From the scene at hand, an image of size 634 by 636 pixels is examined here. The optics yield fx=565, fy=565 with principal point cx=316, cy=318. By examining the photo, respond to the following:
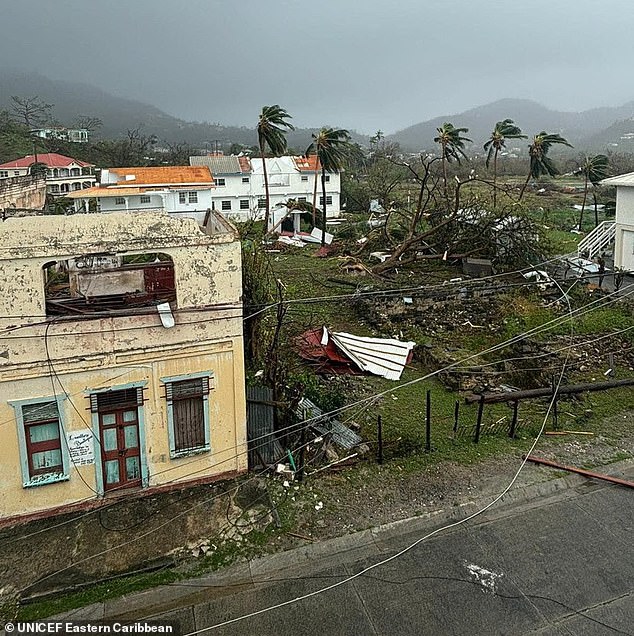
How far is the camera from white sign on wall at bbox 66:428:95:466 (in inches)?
362

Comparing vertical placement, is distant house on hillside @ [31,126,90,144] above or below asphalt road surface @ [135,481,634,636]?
above

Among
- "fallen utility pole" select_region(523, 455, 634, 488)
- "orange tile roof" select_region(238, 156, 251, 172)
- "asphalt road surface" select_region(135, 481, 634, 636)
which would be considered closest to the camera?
"asphalt road surface" select_region(135, 481, 634, 636)

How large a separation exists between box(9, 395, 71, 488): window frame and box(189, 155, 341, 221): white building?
39.3 m

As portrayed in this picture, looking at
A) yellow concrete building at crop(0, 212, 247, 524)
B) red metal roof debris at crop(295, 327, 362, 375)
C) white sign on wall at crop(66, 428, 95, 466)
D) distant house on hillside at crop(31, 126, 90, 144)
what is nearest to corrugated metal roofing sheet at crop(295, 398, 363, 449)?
yellow concrete building at crop(0, 212, 247, 524)

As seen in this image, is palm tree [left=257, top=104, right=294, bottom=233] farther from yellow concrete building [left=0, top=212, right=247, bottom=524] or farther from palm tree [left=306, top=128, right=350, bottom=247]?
yellow concrete building [left=0, top=212, right=247, bottom=524]

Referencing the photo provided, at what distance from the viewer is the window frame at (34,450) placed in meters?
8.77

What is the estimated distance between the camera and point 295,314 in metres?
20.7

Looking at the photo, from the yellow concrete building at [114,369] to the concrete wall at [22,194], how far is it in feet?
24.7

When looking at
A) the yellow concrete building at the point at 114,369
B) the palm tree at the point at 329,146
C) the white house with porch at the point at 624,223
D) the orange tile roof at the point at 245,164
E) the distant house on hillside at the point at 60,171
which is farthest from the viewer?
the distant house on hillside at the point at 60,171

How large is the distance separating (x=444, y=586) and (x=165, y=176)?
133 ft

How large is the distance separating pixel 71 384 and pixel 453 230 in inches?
831

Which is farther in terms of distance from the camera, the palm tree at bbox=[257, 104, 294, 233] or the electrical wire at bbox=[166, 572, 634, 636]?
the palm tree at bbox=[257, 104, 294, 233]

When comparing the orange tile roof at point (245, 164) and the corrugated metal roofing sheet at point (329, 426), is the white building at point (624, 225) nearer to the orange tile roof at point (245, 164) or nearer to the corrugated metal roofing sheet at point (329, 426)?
the corrugated metal roofing sheet at point (329, 426)

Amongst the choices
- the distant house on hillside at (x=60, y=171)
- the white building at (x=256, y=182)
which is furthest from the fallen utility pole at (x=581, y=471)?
the distant house on hillside at (x=60, y=171)
